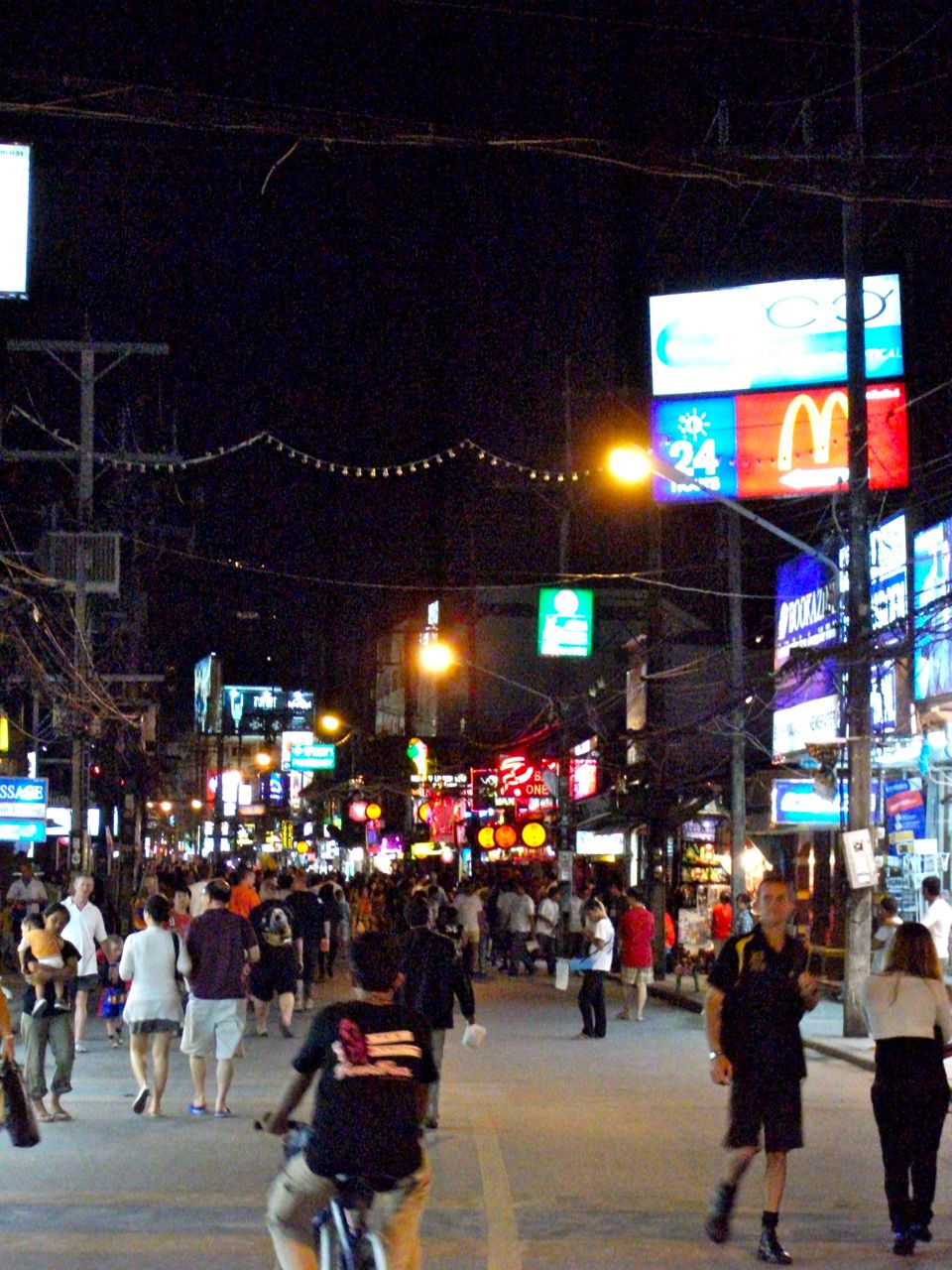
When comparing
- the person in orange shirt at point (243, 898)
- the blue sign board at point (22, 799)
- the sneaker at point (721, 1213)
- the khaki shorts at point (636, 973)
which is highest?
the blue sign board at point (22, 799)

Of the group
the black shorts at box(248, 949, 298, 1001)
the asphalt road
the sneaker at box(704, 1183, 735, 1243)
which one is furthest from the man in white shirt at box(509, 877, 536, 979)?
the sneaker at box(704, 1183, 735, 1243)

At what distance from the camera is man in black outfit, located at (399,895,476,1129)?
12953 millimetres

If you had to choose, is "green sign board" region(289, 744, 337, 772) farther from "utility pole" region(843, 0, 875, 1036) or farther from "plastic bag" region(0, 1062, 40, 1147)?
"plastic bag" region(0, 1062, 40, 1147)

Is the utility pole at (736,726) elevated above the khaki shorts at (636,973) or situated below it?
above

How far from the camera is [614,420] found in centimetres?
4878

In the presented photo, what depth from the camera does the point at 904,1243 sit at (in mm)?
8703

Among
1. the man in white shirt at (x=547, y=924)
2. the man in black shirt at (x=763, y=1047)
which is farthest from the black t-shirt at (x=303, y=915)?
the man in black shirt at (x=763, y=1047)

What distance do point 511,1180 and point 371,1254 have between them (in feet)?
17.5

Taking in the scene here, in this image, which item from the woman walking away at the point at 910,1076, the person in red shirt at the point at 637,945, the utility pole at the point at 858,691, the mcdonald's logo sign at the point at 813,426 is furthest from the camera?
the mcdonald's logo sign at the point at 813,426

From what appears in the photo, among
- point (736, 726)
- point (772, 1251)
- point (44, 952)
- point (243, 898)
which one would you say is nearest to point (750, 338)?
point (736, 726)

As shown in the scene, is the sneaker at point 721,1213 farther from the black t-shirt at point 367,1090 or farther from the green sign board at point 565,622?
the green sign board at point 565,622

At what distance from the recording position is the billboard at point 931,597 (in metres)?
23.2

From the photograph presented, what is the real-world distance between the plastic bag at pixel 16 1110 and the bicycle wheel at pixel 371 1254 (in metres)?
3.45

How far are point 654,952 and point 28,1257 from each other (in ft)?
80.1
